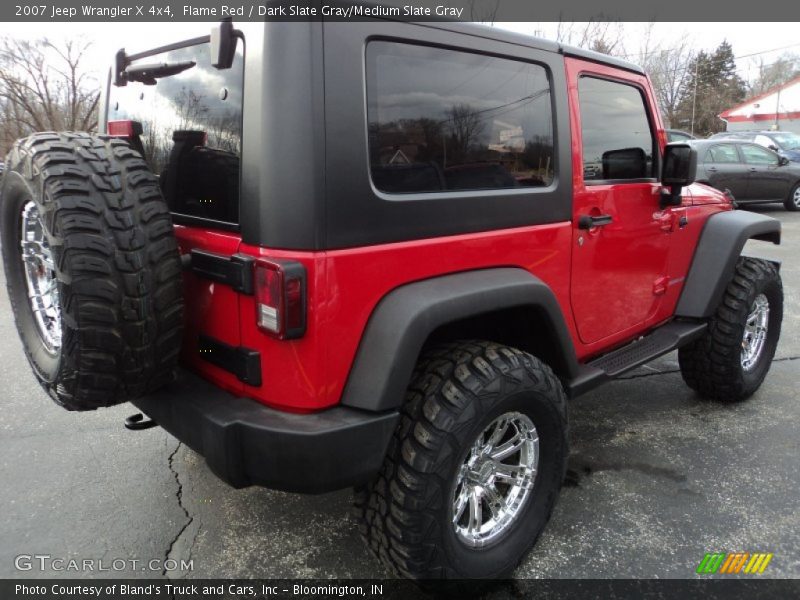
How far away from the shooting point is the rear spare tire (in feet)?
5.77

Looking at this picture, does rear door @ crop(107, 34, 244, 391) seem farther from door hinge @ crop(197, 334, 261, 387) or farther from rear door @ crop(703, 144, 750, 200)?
rear door @ crop(703, 144, 750, 200)

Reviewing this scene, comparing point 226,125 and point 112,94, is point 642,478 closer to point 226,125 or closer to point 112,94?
point 226,125

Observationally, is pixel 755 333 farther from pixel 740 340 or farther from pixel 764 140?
pixel 764 140

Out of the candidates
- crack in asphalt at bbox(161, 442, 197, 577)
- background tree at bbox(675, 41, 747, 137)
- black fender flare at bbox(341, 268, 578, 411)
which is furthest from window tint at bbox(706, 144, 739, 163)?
background tree at bbox(675, 41, 747, 137)

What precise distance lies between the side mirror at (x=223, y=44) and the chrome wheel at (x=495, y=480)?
1508 millimetres

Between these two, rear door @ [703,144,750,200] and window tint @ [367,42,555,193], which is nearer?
window tint @ [367,42,555,193]

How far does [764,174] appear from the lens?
492 inches

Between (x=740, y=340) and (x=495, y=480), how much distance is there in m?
2.11

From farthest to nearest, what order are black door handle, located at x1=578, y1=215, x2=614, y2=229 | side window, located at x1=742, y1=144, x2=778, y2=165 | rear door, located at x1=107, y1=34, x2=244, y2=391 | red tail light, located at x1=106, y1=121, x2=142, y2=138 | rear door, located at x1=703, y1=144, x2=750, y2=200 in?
side window, located at x1=742, y1=144, x2=778, y2=165 < rear door, located at x1=703, y1=144, x2=750, y2=200 < black door handle, located at x1=578, y1=215, x2=614, y2=229 < red tail light, located at x1=106, y1=121, x2=142, y2=138 < rear door, located at x1=107, y1=34, x2=244, y2=391

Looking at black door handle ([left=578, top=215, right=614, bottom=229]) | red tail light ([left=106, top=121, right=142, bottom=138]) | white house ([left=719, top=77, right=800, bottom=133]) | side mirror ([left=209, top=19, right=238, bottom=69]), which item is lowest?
black door handle ([left=578, top=215, right=614, bottom=229])

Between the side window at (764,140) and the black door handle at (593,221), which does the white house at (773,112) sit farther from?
the black door handle at (593,221)

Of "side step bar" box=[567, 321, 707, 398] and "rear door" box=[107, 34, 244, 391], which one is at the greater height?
"rear door" box=[107, 34, 244, 391]

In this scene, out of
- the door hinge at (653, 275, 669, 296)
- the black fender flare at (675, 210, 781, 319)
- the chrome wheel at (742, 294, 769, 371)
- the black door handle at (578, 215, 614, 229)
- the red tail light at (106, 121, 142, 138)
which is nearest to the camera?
the red tail light at (106, 121, 142, 138)

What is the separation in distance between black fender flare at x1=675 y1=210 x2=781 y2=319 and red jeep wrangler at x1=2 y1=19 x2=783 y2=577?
1212 millimetres
